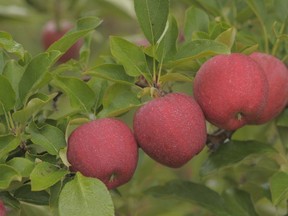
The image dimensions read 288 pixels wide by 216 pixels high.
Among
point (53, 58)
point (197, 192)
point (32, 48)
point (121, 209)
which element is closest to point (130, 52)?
point (53, 58)

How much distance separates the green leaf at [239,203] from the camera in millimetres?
1455

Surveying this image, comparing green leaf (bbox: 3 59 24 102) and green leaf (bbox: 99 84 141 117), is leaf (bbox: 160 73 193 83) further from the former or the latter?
green leaf (bbox: 3 59 24 102)

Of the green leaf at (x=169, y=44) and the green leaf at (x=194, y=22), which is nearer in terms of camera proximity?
the green leaf at (x=169, y=44)

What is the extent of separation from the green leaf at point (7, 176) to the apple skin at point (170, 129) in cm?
22

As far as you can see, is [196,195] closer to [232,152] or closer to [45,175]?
[232,152]

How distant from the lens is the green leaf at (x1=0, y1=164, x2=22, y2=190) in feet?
3.47

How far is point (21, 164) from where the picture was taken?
111 centimetres

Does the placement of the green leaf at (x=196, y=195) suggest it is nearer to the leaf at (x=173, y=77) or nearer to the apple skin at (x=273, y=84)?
the apple skin at (x=273, y=84)

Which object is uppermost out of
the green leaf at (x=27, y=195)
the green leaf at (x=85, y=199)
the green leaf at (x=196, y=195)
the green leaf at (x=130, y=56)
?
the green leaf at (x=130, y=56)

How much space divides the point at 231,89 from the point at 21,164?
1.18 feet

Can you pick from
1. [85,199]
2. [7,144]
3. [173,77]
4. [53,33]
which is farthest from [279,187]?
[53,33]

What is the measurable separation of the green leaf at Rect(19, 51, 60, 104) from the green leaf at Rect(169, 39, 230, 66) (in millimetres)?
209

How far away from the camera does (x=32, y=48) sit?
11.1 feet

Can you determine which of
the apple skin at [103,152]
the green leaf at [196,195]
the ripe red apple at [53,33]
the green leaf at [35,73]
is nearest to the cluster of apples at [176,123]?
the apple skin at [103,152]
